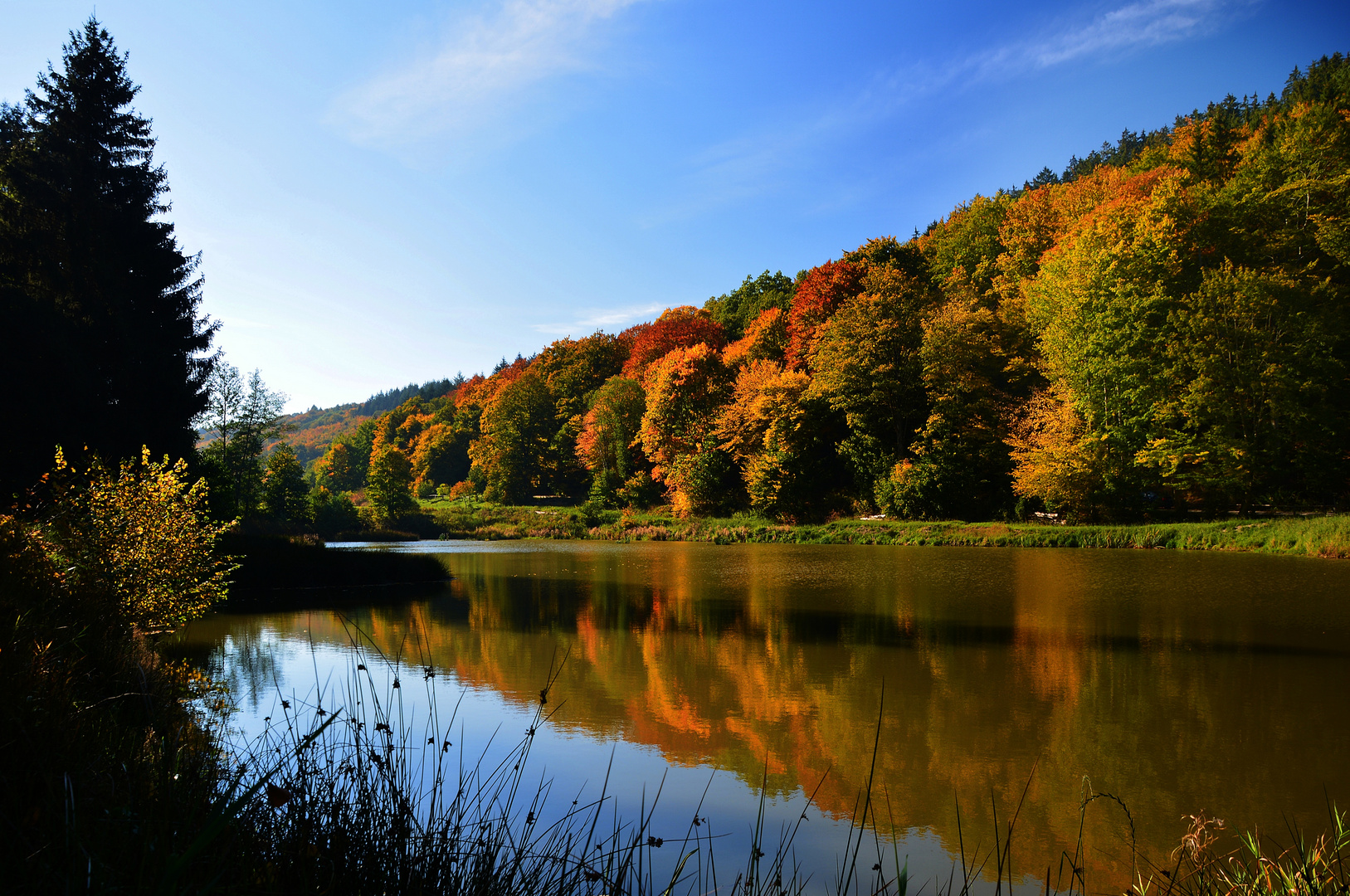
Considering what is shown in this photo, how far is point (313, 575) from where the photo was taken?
672 inches

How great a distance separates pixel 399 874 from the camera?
2.40 metres

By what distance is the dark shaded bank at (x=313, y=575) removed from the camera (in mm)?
15883

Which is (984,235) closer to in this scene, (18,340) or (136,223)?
(136,223)

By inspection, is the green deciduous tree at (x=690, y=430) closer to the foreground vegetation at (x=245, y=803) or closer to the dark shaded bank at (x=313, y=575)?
the dark shaded bank at (x=313, y=575)

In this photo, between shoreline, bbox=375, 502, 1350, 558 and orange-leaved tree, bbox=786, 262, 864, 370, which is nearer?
shoreline, bbox=375, 502, 1350, 558

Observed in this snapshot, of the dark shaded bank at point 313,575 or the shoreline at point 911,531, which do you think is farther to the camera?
the shoreline at point 911,531

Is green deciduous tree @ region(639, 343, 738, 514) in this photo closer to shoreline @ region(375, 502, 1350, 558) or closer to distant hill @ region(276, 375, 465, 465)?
shoreline @ region(375, 502, 1350, 558)

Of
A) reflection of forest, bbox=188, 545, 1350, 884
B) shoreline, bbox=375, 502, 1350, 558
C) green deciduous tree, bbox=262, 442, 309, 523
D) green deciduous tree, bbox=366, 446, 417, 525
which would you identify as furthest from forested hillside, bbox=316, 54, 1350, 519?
reflection of forest, bbox=188, 545, 1350, 884

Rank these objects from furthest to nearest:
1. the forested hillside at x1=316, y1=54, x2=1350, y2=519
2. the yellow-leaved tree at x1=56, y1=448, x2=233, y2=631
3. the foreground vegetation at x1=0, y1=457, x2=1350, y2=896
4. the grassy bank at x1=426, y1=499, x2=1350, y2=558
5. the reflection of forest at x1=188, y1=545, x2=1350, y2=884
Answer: the forested hillside at x1=316, y1=54, x2=1350, y2=519 < the grassy bank at x1=426, y1=499, x2=1350, y2=558 < the yellow-leaved tree at x1=56, y1=448, x2=233, y2=631 < the reflection of forest at x1=188, y1=545, x2=1350, y2=884 < the foreground vegetation at x1=0, y1=457, x2=1350, y2=896

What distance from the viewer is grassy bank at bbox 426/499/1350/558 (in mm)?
18391

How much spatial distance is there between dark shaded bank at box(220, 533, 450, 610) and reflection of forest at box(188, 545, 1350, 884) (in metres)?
2.38

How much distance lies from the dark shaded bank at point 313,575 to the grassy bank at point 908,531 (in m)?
15.4

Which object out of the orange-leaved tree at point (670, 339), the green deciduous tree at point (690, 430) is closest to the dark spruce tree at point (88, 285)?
the green deciduous tree at point (690, 430)

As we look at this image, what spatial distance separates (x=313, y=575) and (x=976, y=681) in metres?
15.1
